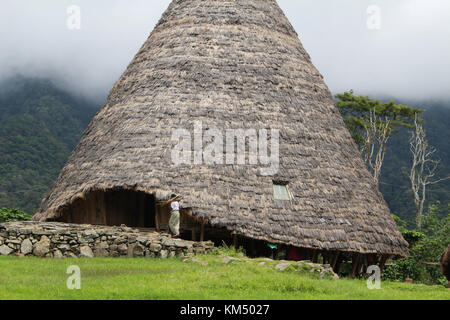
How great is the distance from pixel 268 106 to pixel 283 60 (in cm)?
225

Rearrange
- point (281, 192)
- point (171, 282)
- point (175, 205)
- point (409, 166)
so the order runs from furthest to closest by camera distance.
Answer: point (409, 166), point (281, 192), point (175, 205), point (171, 282)

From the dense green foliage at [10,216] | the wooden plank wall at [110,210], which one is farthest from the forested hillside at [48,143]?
the wooden plank wall at [110,210]

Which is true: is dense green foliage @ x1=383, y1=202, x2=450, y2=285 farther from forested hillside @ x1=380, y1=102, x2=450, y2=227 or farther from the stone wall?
forested hillside @ x1=380, y1=102, x2=450, y2=227

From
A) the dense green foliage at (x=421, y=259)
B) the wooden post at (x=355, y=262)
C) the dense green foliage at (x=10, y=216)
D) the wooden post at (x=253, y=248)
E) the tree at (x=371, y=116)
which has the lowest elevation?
the dense green foliage at (x=421, y=259)

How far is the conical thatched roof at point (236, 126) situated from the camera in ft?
47.9

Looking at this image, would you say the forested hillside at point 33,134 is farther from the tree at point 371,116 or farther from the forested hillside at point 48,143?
the tree at point 371,116

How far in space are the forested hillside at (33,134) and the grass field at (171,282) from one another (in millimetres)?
20175

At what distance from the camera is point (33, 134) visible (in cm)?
3738

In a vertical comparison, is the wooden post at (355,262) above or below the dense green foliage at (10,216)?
below

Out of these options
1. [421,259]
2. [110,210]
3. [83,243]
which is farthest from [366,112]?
[83,243]

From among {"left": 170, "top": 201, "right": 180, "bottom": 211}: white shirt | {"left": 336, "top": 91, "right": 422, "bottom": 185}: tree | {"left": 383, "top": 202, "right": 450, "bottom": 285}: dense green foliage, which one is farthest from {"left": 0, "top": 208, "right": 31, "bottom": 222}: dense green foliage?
{"left": 336, "top": 91, "right": 422, "bottom": 185}: tree

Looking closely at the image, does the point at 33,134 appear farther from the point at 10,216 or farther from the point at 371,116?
the point at 371,116

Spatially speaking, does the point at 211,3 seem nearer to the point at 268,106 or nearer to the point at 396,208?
the point at 268,106

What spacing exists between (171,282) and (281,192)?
5.99 metres
